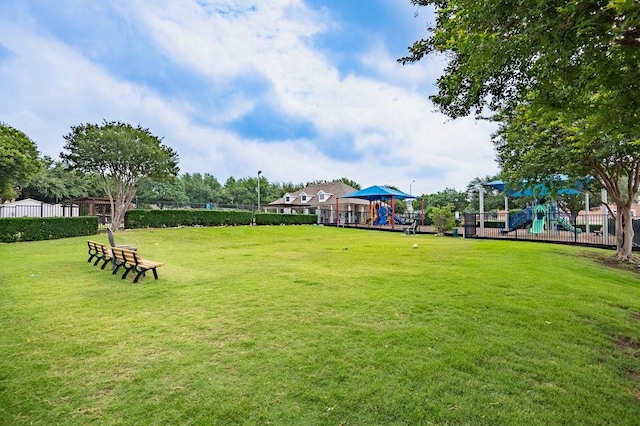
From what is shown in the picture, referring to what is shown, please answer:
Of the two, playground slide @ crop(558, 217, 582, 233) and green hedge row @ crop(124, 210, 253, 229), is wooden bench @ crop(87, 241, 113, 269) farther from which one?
playground slide @ crop(558, 217, 582, 233)

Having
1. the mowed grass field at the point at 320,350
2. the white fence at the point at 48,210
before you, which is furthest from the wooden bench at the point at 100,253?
the white fence at the point at 48,210

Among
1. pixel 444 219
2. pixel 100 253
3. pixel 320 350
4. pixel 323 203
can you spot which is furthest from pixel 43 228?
pixel 323 203

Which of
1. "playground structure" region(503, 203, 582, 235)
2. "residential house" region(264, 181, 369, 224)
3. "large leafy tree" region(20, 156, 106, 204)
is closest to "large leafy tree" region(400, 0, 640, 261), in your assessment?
"playground structure" region(503, 203, 582, 235)

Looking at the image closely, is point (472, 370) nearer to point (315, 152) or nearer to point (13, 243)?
point (13, 243)

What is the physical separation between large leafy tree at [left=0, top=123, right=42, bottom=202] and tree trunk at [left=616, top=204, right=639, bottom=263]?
3075 cm

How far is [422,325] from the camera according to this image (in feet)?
14.6

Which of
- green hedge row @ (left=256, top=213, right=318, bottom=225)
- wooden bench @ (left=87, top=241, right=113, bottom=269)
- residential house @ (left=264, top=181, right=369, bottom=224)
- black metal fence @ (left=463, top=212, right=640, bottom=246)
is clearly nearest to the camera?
wooden bench @ (left=87, top=241, right=113, bottom=269)

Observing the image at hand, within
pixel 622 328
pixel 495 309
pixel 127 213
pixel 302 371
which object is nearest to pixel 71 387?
pixel 302 371

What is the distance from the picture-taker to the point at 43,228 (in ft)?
53.6

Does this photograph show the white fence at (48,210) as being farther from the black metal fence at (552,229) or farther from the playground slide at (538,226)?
the playground slide at (538,226)

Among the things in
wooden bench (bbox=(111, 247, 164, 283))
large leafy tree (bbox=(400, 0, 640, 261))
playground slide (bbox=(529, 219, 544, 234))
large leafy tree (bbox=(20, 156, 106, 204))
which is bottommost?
wooden bench (bbox=(111, 247, 164, 283))

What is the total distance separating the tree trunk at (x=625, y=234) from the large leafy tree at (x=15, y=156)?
3075cm

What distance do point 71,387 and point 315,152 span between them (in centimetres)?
3690

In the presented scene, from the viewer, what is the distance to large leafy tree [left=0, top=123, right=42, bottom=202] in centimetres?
1997
